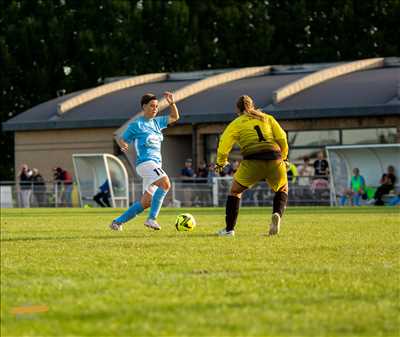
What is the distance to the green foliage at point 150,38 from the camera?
58.3 metres

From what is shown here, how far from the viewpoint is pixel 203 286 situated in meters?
8.23

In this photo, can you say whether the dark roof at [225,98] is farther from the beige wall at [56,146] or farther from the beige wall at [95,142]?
the beige wall at [56,146]

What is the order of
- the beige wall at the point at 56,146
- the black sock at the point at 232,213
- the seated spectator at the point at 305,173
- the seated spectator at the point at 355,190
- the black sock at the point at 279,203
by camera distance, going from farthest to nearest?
the beige wall at the point at 56,146 → the seated spectator at the point at 305,173 → the seated spectator at the point at 355,190 → the black sock at the point at 279,203 → the black sock at the point at 232,213

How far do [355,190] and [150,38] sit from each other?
2776 cm

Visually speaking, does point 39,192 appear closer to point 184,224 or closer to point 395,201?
point 395,201

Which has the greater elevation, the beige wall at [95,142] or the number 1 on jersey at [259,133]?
the beige wall at [95,142]

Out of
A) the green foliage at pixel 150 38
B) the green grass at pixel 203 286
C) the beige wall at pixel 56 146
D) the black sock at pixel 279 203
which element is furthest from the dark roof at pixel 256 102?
the green grass at pixel 203 286

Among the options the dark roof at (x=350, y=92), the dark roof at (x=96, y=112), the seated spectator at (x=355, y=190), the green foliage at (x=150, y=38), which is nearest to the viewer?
the seated spectator at (x=355, y=190)

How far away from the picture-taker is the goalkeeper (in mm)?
14672

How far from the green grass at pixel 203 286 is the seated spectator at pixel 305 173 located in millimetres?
20410

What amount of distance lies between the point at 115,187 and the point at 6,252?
25.7 m

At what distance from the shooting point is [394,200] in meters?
32.8

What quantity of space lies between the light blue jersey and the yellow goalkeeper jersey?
1409 millimetres

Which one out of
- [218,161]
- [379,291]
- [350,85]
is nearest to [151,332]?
[379,291]
